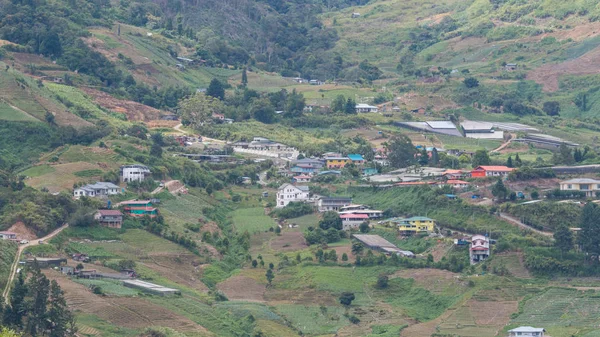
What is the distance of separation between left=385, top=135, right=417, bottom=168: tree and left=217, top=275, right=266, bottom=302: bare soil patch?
2603 cm

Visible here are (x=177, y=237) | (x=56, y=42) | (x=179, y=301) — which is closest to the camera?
(x=179, y=301)

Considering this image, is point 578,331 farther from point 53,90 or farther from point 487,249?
point 53,90

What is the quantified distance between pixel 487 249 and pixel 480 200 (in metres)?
7.24

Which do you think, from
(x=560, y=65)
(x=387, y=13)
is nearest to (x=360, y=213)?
(x=560, y=65)

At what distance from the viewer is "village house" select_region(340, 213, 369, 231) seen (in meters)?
78.1

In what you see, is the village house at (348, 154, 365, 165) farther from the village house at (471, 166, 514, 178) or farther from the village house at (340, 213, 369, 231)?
the village house at (340, 213, 369, 231)

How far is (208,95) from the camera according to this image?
111 m

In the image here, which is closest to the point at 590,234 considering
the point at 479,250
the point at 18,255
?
the point at 479,250

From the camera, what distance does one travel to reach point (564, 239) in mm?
67250

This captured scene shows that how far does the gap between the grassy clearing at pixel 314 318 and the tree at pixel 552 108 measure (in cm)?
5748

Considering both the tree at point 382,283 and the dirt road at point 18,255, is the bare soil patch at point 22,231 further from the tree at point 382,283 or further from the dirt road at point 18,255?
the tree at point 382,283

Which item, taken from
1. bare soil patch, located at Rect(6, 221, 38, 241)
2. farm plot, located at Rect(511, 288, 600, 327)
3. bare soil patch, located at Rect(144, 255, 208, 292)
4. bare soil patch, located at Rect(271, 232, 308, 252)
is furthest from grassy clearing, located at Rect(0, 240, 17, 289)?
farm plot, located at Rect(511, 288, 600, 327)

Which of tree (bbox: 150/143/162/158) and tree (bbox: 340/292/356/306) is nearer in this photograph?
tree (bbox: 340/292/356/306)

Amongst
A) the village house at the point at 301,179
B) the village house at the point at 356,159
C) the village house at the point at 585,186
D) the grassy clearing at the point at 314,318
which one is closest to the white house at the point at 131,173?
the village house at the point at 301,179
